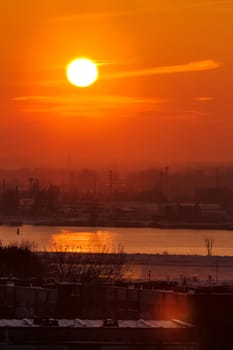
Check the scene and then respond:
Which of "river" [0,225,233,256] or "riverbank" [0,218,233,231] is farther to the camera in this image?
"riverbank" [0,218,233,231]

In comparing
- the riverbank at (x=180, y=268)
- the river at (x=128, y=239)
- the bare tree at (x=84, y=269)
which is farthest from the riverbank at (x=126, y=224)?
the bare tree at (x=84, y=269)

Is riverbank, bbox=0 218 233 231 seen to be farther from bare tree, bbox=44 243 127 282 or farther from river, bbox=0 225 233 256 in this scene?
bare tree, bbox=44 243 127 282

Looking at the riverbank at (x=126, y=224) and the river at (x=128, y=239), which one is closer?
the river at (x=128, y=239)

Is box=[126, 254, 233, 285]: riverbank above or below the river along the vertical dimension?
below

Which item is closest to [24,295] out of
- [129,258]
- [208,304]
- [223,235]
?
[208,304]

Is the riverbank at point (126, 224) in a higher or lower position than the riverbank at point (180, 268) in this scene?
higher

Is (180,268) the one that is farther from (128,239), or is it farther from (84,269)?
(128,239)

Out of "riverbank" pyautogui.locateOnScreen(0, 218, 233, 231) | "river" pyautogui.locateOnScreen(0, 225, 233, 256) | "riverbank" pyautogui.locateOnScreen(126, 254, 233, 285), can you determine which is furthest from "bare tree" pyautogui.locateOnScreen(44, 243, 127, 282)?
"riverbank" pyautogui.locateOnScreen(0, 218, 233, 231)

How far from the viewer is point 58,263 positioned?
28.1 metres

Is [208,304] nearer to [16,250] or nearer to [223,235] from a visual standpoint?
[16,250]

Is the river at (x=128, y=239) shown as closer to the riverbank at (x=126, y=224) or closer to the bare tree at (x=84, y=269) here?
the riverbank at (x=126, y=224)

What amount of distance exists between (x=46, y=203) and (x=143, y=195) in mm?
15745

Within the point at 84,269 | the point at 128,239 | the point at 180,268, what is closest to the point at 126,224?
the point at 128,239

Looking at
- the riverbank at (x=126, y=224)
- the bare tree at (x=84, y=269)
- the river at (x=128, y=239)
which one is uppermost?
the riverbank at (x=126, y=224)
